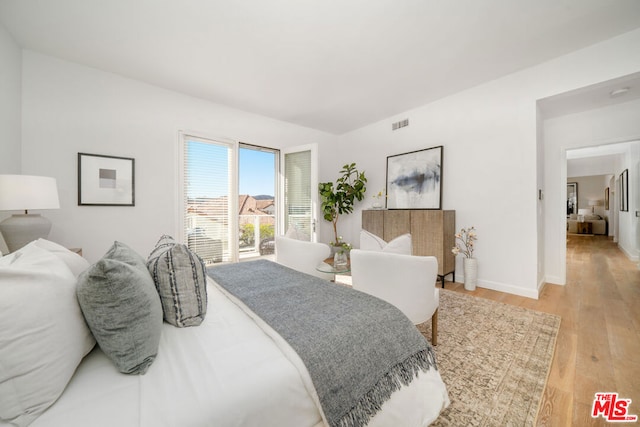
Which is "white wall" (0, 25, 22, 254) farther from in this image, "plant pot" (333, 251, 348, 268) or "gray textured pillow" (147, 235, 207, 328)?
"plant pot" (333, 251, 348, 268)

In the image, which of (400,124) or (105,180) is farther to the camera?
(400,124)

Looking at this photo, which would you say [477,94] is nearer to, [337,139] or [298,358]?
[337,139]

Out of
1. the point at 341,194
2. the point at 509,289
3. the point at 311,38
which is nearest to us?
the point at 311,38

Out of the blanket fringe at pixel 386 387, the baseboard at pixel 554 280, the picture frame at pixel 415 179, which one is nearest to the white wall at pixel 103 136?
the picture frame at pixel 415 179

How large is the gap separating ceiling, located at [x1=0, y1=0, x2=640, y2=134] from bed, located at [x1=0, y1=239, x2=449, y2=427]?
244 centimetres

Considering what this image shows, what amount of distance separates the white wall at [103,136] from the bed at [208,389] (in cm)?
267

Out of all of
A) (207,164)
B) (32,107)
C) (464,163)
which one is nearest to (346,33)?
(464,163)

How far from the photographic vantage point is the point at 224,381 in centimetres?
76

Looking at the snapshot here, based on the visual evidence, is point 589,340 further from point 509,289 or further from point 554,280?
point 554,280

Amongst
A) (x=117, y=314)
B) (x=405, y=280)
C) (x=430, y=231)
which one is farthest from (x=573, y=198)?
(x=117, y=314)

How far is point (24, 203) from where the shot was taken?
6.15 ft

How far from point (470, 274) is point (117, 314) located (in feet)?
12.0

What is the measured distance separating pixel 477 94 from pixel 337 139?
109 inches

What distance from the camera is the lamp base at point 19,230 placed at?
1.91m
